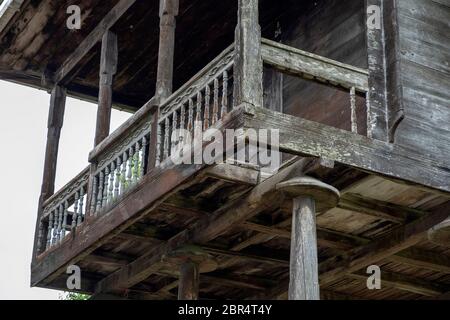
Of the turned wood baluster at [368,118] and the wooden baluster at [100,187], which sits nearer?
the turned wood baluster at [368,118]

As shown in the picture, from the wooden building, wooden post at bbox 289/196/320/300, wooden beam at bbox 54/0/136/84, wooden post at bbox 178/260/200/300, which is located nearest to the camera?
wooden post at bbox 289/196/320/300

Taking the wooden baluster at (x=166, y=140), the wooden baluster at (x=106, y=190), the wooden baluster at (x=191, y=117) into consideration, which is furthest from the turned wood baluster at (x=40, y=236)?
the wooden baluster at (x=191, y=117)

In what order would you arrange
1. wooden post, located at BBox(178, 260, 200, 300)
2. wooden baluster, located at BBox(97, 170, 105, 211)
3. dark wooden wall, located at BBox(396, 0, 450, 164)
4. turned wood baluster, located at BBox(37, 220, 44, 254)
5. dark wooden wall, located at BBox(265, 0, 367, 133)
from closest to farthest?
dark wooden wall, located at BBox(396, 0, 450, 164) → wooden post, located at BBox(178, 260, 200, 300) → dark wooden wall, located at BBox(265, 0, 367, 133) → wooden baluster, located at BBox(97, 170, 105, 211) → turned wood baluster, located at BBox(37, 220, 44, 254)

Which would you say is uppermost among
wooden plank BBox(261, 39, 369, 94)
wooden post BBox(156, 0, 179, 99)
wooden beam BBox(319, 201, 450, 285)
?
wooden post BBox(156, 0, 179, 99)

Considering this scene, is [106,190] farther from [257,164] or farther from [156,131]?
[257,164]

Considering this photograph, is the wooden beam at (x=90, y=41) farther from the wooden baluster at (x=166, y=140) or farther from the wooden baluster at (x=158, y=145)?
the wooden baluster at (x=166, y=140)

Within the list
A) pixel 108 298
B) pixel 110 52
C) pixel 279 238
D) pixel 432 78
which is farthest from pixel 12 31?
pixel 432 78

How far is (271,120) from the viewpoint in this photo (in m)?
8.66

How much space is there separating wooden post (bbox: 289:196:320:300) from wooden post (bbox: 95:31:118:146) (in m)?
2.99

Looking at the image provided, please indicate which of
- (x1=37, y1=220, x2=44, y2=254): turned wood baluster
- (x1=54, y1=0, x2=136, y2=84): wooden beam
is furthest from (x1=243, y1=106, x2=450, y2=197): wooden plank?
(x1=37, y1=220, x2=44, y2=254): turned wood baluster

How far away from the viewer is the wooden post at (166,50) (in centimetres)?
1005

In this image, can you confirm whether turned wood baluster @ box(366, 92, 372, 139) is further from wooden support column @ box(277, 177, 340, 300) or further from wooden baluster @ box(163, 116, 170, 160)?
wooden baluster @ box(163, 116, 170, 160)

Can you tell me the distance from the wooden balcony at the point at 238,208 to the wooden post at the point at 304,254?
7.7 inches

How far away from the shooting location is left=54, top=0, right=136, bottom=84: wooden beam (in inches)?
453
